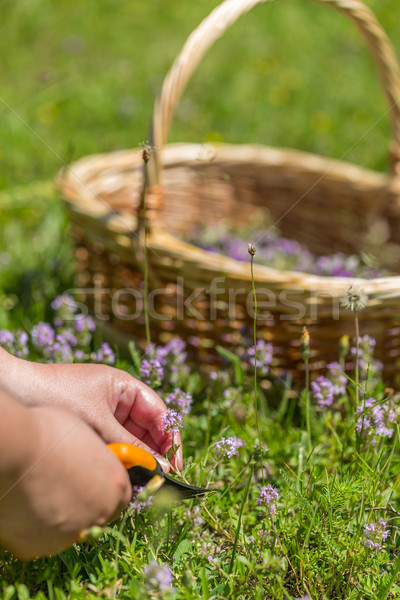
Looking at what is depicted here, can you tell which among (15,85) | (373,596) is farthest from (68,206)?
(15,85)

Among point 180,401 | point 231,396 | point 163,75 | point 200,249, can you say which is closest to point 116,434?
point 180,401

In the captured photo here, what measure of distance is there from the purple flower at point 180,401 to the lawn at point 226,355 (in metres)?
0.09

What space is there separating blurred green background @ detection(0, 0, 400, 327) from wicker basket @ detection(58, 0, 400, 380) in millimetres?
406

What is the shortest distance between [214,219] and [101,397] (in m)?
1.41

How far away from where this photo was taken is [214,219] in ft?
8.02

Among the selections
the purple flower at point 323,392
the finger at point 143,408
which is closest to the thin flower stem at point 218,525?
the finger at point 143,408

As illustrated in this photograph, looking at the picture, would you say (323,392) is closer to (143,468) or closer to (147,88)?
(143,468)

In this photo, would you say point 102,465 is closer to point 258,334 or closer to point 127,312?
point 258,334

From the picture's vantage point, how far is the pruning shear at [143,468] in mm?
952

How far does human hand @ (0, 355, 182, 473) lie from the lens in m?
1.11

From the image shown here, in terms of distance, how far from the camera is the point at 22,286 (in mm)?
2078

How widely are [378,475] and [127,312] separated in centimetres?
81

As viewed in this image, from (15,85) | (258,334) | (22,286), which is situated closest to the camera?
(258,334)

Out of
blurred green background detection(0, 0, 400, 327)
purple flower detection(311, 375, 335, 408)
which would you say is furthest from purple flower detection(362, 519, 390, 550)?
blurred green background detection(0, 0, 400, 327)
